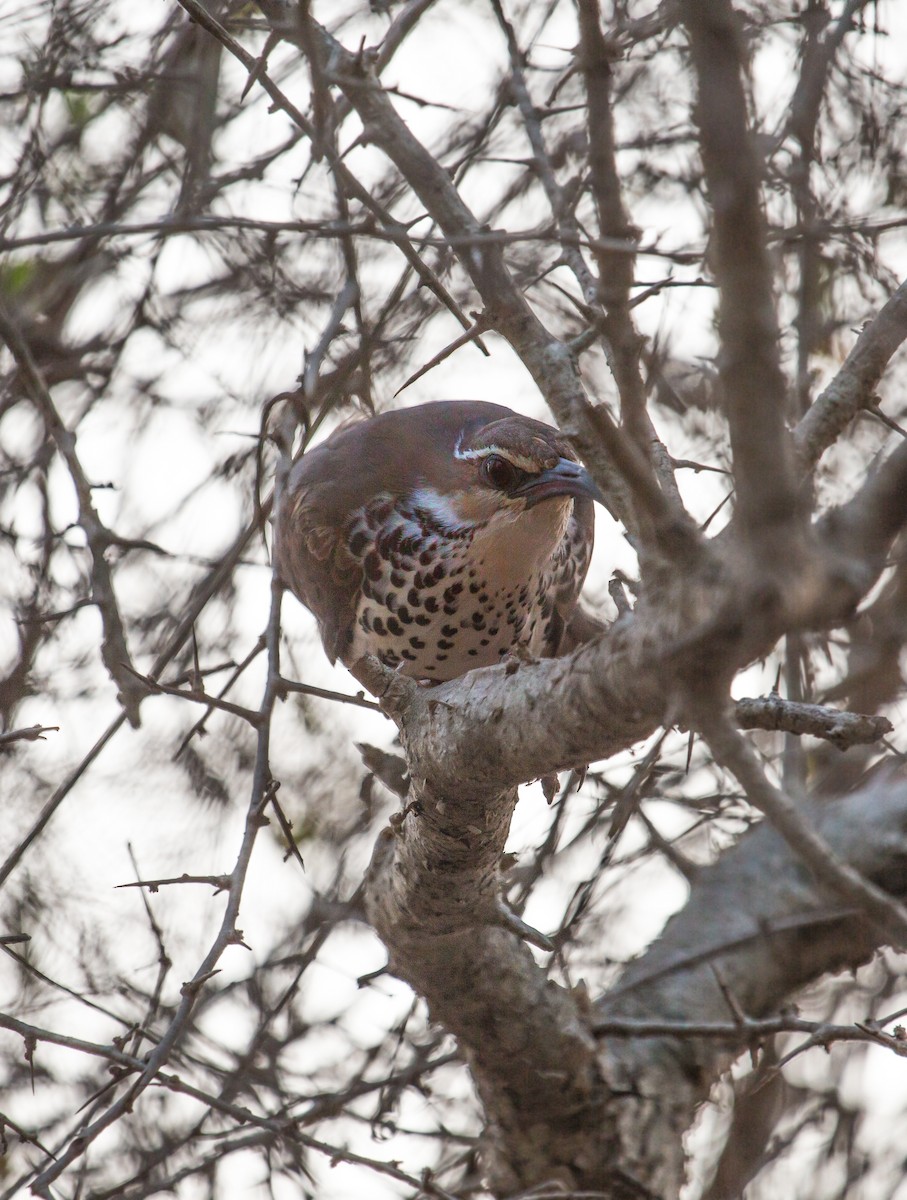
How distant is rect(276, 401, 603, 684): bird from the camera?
178 inches

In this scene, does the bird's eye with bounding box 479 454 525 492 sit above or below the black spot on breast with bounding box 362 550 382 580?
below

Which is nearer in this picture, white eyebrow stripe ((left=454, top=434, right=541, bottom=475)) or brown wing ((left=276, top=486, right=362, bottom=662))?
white eyebrow stripe ((left=454, top=434, right=541, bottom=475))

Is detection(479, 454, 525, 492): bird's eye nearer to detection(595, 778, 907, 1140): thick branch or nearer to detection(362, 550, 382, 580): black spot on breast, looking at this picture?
detection(362, 550, 382, 580): black spot on breast

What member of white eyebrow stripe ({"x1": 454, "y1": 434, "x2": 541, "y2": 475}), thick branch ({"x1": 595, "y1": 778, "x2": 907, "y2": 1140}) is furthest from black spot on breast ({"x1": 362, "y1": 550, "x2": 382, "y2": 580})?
thick branch ({"x1": 595, "y1": 778, "x2": 907, "y2": 1140})

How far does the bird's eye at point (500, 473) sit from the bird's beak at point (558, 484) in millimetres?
32

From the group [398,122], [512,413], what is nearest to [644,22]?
[398,122]

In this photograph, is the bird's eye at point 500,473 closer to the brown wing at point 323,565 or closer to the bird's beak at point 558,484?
the bird's beak at point 558,484

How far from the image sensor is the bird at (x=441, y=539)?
4.52 metres

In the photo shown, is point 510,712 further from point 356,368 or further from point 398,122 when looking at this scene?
point 356,368

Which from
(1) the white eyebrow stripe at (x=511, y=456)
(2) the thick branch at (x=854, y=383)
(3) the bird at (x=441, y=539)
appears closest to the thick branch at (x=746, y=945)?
(3) the bird at (x=441, y=539)

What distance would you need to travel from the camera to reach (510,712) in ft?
9.32

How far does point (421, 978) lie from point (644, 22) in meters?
3.23

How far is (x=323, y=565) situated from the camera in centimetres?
489

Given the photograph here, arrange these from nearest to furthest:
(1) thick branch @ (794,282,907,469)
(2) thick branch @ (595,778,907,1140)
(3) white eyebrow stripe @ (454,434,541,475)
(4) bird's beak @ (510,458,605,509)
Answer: (1) thick branch @ (794,282,907,469) → (4) bird's beak @ (510,458,605,509) → (3) white eyebrow stripe @ (454,434,541,475) → (2) thick branch @ (595,778,907,1140)
